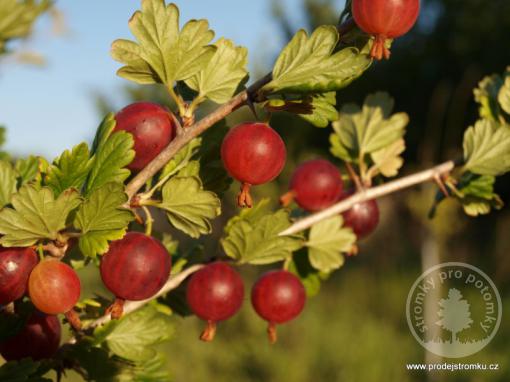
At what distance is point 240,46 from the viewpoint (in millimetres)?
819

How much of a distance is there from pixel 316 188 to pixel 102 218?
19.2 inches

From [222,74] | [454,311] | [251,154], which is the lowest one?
[454,311]

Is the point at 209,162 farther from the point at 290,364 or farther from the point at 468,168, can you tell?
the point at 290,364

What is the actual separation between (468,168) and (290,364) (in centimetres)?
459

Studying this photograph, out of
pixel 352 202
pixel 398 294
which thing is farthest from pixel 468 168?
pixel 398 294

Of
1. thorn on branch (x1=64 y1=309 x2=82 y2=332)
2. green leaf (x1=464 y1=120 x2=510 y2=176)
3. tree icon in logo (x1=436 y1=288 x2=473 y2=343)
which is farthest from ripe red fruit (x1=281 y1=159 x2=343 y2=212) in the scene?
→ tree icon in logo (x1=436 y1=288 x2=473 y2=343)

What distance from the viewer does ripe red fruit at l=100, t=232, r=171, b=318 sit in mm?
714

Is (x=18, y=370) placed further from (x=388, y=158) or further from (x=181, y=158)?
(x=388, y=158)

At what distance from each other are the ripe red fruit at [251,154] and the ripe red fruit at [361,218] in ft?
→ 1.28

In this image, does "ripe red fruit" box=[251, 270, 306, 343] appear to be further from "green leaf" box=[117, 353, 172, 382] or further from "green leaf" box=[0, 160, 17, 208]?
"green leaf" box=[0, 160, 17, 208]

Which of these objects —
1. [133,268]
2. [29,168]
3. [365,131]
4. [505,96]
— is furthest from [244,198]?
[505,96]

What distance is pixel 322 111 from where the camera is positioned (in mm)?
760

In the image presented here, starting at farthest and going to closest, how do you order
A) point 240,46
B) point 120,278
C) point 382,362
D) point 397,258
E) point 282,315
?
point 397,258
point 382,362
point 282,315
point 240,46
point 120,278

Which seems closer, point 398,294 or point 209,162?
point 209,162
